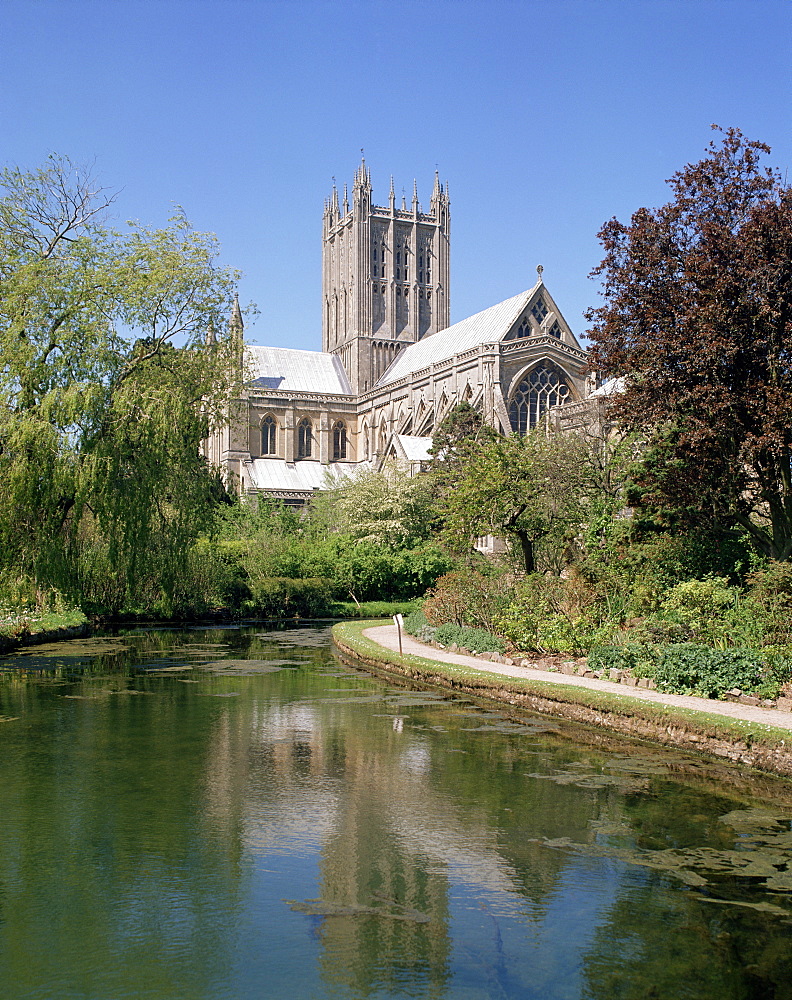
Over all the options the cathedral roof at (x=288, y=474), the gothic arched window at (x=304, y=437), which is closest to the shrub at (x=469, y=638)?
the cathedral roof at (x=288, y=474)

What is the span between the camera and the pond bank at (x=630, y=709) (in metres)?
9.73

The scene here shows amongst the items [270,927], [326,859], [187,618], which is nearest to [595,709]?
[326,859]

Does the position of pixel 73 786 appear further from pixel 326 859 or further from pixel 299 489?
pixel 299 489

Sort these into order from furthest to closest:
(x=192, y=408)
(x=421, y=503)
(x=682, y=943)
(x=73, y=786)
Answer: (x=421, y=503) → (x=192, y=408) → (x=73, y=786) → (x=682, y=943)

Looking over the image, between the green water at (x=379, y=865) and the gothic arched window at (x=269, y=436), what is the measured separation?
201 ft

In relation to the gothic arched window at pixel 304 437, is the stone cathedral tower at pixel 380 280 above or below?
above

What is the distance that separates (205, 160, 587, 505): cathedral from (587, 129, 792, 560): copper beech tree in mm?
31627

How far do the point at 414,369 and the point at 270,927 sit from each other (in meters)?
68.7

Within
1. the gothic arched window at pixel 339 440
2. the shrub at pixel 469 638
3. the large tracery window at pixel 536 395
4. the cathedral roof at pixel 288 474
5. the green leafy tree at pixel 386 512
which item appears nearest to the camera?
the shrub at pixel 469 638

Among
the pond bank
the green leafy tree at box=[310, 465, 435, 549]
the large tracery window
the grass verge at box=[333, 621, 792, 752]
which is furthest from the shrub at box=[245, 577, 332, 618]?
the large tracery window

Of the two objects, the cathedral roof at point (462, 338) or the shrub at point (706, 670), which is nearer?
the shrub at point (706, 670)

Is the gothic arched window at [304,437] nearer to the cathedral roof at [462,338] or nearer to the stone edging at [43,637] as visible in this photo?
the cathedral roof at [462,338]

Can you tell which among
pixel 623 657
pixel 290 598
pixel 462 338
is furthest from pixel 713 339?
pixel 462 338

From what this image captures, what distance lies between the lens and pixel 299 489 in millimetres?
67625
